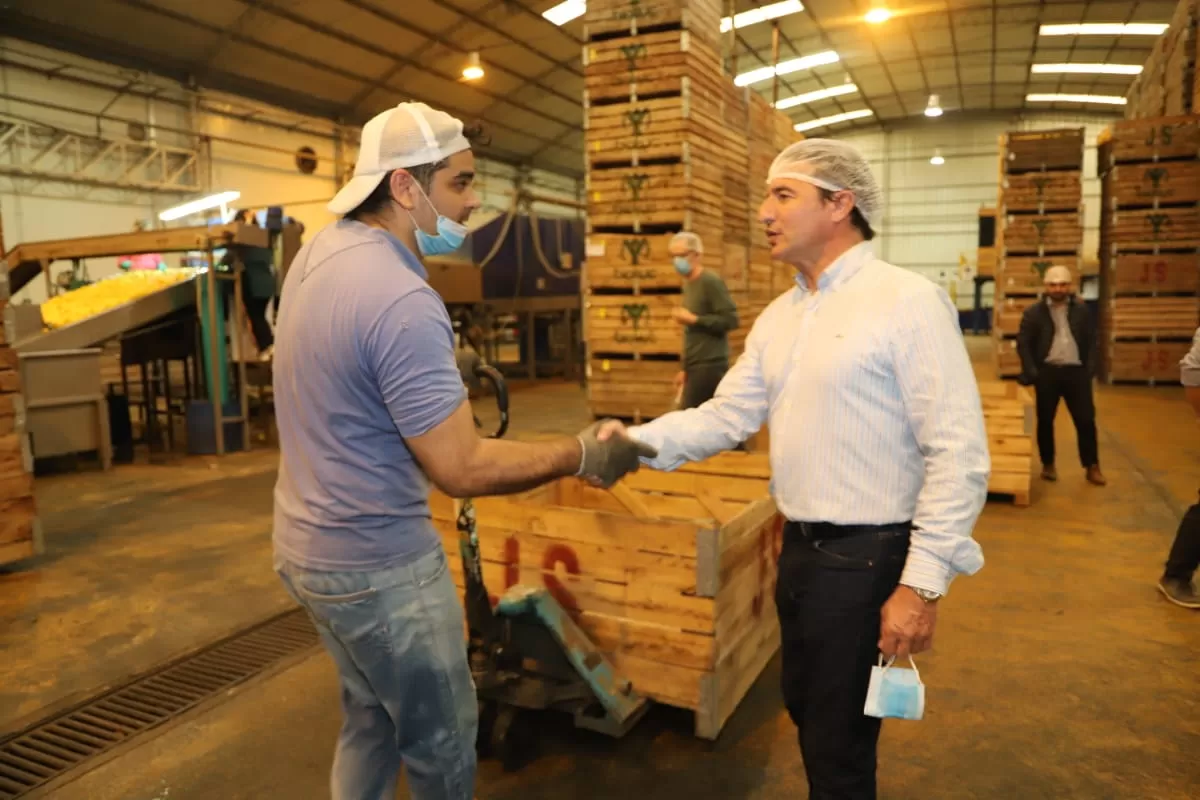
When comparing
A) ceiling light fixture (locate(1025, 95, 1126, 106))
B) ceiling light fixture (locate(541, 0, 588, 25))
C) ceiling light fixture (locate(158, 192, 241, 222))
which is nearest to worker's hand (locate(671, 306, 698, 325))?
ceiling light fixture (locate(541, 0, 588, 25))

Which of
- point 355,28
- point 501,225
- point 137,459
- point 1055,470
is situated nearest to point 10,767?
point 137,459

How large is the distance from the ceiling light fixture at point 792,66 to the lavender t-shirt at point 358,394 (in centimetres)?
2282

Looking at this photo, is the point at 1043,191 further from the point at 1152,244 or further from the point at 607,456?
the point at 607,456

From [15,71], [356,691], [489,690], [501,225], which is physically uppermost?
[15,71]

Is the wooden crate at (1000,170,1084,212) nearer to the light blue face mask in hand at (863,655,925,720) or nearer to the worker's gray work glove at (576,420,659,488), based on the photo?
the worker's gray work glove at (576,420,659,488)

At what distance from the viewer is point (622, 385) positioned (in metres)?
8.40

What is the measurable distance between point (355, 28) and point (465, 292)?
A: 249 inches

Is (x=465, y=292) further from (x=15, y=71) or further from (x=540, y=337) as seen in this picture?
(x=15, y=71)

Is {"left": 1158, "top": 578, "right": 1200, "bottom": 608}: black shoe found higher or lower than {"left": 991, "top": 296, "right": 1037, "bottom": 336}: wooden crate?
lower

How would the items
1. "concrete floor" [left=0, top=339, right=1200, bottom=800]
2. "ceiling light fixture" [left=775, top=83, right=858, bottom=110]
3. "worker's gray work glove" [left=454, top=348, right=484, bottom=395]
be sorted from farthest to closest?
"ceiling light fixture" [left=775, top=83, right=858, bottom=110], "concrete floor" [left=0, top=339, right=1200, bottom=800], "worker's gray work glove" [left=454, top=348, right=484, bottom=395]

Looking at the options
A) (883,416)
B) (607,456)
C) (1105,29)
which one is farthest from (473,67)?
(883,416)

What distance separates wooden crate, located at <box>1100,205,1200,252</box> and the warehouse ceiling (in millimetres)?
6749

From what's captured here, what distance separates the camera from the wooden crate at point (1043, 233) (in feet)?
42.7

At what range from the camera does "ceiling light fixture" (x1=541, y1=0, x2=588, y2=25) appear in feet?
56.5
